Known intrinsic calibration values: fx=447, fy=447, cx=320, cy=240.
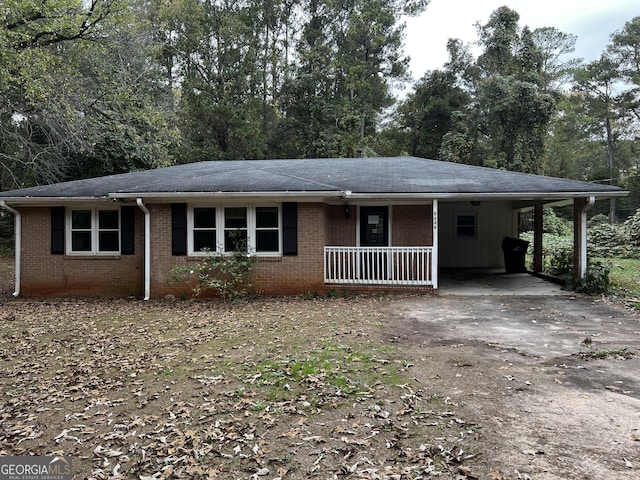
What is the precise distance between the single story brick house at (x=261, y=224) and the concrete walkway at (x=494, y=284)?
2.64ft

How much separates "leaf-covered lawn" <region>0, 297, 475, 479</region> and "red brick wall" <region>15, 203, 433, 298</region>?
3233 mm

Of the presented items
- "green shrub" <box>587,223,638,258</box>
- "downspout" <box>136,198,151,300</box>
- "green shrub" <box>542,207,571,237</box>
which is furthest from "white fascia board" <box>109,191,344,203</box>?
"green shrub" <box>542,207,571,237</box>

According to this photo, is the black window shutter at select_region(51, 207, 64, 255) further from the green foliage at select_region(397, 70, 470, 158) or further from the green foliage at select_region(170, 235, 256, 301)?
the green foliage at select_region(397, 70, 470, 158)

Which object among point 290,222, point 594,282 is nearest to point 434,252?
point 290,222

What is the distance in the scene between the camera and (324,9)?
105 feet

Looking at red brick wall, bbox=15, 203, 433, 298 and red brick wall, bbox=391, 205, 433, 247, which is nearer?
red brick wall, bbox=15, 203, 433, 298

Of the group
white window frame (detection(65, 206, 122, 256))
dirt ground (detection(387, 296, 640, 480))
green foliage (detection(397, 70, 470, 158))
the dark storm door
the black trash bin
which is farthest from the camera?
green foliage (detection(397, 70, 470, 158))

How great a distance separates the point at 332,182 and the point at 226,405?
8078 mm

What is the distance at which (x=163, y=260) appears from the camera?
11.0 m

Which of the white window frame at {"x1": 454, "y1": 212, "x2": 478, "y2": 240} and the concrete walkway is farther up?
the white window frame at {"x1": 454, "y1": 212, "x2": 478, "y2": 240}

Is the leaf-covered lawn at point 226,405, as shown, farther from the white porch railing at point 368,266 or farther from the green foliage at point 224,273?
the white porch railing at point 368,266

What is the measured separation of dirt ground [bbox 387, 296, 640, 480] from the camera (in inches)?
125

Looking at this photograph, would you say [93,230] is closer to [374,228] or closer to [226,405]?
[374,228]

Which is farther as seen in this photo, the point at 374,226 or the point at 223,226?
the point at 374,226
